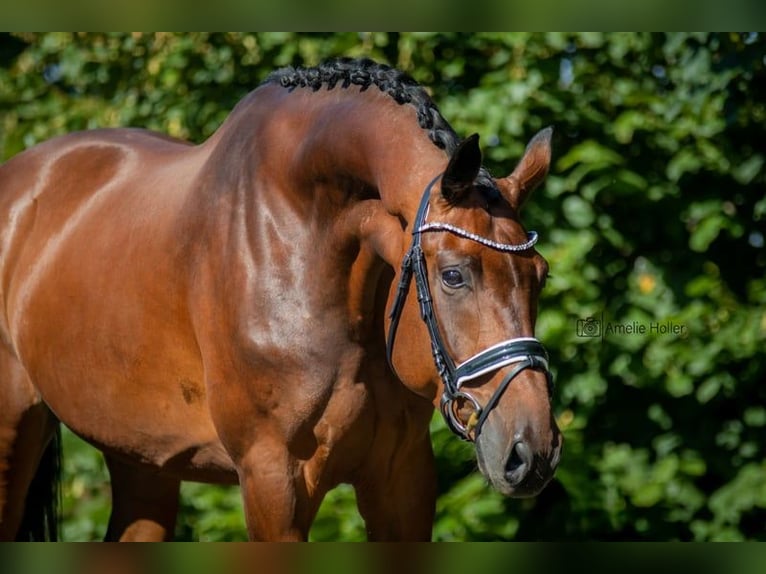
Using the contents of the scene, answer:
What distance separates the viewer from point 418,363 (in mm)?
2494

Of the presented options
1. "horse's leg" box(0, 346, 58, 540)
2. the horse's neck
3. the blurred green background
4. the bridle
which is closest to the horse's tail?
"horse's leg" box(0, 346, 58, 540)

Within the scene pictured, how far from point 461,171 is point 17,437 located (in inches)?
71.8

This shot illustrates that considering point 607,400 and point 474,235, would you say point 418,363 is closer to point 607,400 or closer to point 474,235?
point 474,235

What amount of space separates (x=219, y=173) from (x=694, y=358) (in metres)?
2.36

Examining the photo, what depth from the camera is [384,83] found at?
2672mm

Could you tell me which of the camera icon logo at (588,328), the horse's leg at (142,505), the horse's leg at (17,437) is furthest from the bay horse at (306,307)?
the camera icon logo at (588,328)

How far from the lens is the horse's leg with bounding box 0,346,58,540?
3523mm

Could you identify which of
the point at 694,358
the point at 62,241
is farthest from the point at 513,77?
the point at 62,241

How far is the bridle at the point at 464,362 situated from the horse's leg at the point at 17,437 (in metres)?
1.53

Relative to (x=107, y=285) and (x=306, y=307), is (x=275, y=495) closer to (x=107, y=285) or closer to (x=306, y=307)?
(x=306, y=307)

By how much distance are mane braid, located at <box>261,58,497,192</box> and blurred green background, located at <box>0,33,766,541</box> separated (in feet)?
5.71

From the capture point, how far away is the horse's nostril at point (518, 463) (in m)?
2.25

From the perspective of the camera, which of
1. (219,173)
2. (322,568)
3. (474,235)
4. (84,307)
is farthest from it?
(84,307)

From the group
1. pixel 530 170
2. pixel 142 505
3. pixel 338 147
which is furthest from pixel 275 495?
pixel 142 505
